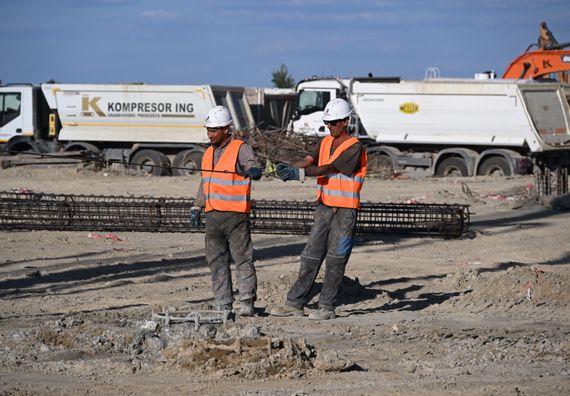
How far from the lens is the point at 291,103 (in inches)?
1442

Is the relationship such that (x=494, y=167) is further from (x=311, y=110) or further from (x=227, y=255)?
(x=227, y=255)

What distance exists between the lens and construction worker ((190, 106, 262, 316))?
9.50 metres

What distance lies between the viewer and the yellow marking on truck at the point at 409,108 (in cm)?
2948

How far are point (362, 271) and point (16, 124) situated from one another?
21.2 meters

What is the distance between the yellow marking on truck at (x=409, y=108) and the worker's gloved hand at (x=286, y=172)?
20.3m

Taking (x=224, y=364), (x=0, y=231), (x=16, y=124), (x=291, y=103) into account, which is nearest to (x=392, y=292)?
(x=224, y=364)

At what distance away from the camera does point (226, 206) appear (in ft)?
31.3

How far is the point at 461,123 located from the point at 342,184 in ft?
65.3

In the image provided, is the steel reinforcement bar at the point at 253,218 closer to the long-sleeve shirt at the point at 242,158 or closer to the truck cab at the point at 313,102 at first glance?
the long-sleeve shirt at the point at 242,158

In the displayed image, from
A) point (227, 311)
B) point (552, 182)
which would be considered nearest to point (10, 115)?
point (552, 182)

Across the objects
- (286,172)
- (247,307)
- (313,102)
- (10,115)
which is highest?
(313,102)

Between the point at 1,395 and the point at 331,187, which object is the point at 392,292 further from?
the point at 1,395

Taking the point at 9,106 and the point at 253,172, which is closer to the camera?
the point at 253,172

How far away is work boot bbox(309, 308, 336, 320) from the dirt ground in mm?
125
